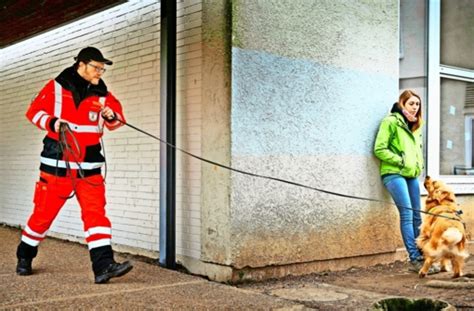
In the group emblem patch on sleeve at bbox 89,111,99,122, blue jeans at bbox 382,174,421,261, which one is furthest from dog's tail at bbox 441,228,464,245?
emblem patch on sleeve at bbox 89,111,99,122

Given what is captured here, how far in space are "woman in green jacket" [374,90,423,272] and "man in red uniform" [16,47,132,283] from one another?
9.99 feet

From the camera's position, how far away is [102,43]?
789cm

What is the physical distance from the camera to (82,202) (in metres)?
5.71

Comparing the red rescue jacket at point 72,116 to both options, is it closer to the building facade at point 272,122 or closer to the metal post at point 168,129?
the metal post at point 168,129

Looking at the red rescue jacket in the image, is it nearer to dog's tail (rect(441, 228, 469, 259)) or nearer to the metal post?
the metal post

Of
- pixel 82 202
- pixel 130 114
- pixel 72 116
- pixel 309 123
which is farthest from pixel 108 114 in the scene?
pixel 309 123

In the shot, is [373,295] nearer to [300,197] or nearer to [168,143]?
[300,197]

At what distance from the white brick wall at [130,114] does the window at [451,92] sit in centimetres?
338

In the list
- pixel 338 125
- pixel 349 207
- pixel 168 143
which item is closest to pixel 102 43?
pixel 168 143

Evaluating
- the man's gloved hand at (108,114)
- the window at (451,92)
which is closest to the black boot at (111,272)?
the man's gloved hand at (108,114)

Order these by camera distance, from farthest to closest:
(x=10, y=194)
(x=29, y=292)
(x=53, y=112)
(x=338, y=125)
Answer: (x=10, y=194), (x=338, y=125), (x=53, y=112), (x=29, y=292)

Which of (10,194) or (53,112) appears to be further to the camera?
(10,194)

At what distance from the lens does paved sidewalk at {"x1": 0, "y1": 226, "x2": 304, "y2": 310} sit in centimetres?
493

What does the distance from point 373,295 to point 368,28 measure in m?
3.11
